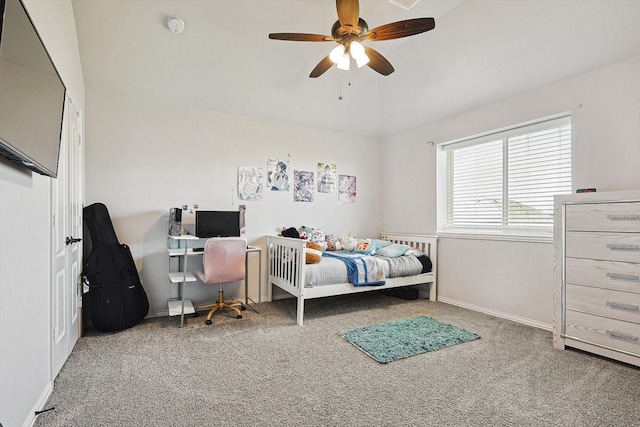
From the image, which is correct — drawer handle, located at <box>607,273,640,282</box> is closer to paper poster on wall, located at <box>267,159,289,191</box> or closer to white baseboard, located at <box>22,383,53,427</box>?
paper poster on wall, located at <box>267,159,289,191</box>

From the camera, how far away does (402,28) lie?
7.06 feet

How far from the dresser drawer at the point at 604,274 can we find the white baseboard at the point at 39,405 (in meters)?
3.52

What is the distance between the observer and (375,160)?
4.90 meters

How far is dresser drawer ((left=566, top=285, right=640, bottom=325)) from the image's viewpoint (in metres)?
2.14

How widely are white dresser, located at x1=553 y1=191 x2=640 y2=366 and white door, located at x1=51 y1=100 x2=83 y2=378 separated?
3.61 m

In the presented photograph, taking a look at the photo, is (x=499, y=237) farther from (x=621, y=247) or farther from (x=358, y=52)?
(x=358, y=52)

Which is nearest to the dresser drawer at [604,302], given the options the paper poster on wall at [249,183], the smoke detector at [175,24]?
the paper poster on wall at [249,183]

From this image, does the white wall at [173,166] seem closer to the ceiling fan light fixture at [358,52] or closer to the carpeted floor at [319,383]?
the carpeted floor at [319,383]

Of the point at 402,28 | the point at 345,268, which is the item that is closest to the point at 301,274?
the point at 345,268

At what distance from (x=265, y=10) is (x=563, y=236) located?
3.09 m

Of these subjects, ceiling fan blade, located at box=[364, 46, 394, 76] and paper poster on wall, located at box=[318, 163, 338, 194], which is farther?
paper poster on wall, located at box=[318, 163, 338, 194]

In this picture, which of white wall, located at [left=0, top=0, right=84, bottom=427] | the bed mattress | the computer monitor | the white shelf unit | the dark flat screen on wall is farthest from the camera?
the computer monitor

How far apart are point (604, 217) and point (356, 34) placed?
2238 mm

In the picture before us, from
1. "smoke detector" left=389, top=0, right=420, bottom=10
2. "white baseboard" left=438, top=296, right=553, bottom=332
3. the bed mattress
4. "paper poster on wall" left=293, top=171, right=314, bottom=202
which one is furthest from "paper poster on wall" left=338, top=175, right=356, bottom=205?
"smoke detector" left=389, top=0, right=420, bottom=10
